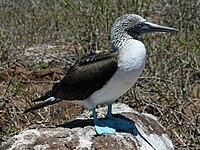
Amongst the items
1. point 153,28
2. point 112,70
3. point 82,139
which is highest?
point 153,28

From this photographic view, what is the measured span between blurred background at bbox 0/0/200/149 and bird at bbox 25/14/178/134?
0.99 meters

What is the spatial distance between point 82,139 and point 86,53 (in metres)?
3.80

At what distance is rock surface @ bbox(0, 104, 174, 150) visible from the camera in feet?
10.6

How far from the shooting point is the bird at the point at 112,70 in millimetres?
3201

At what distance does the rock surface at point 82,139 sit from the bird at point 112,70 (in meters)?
0.07

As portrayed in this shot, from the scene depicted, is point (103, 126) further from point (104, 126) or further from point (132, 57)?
point (132, 57)

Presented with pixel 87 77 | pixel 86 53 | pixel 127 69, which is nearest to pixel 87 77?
pixel 87 77

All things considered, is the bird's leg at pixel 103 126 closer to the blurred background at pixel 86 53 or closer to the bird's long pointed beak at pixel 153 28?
the bird's long pointed beak at pixel 153 28

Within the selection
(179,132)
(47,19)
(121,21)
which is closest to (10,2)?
(47,19)

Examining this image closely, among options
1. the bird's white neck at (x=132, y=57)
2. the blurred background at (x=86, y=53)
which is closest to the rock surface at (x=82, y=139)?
the bird's white neck at (x=132, y=57)

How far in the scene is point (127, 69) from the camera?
3.17 metres

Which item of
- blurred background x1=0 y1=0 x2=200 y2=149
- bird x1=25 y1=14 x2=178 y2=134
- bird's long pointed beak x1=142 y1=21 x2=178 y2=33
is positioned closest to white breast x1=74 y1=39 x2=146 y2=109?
bird x1=25 y1=14 x2=178 y2=134

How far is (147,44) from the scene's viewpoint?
6.48 m

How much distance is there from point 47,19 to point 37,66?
1.58 metres
